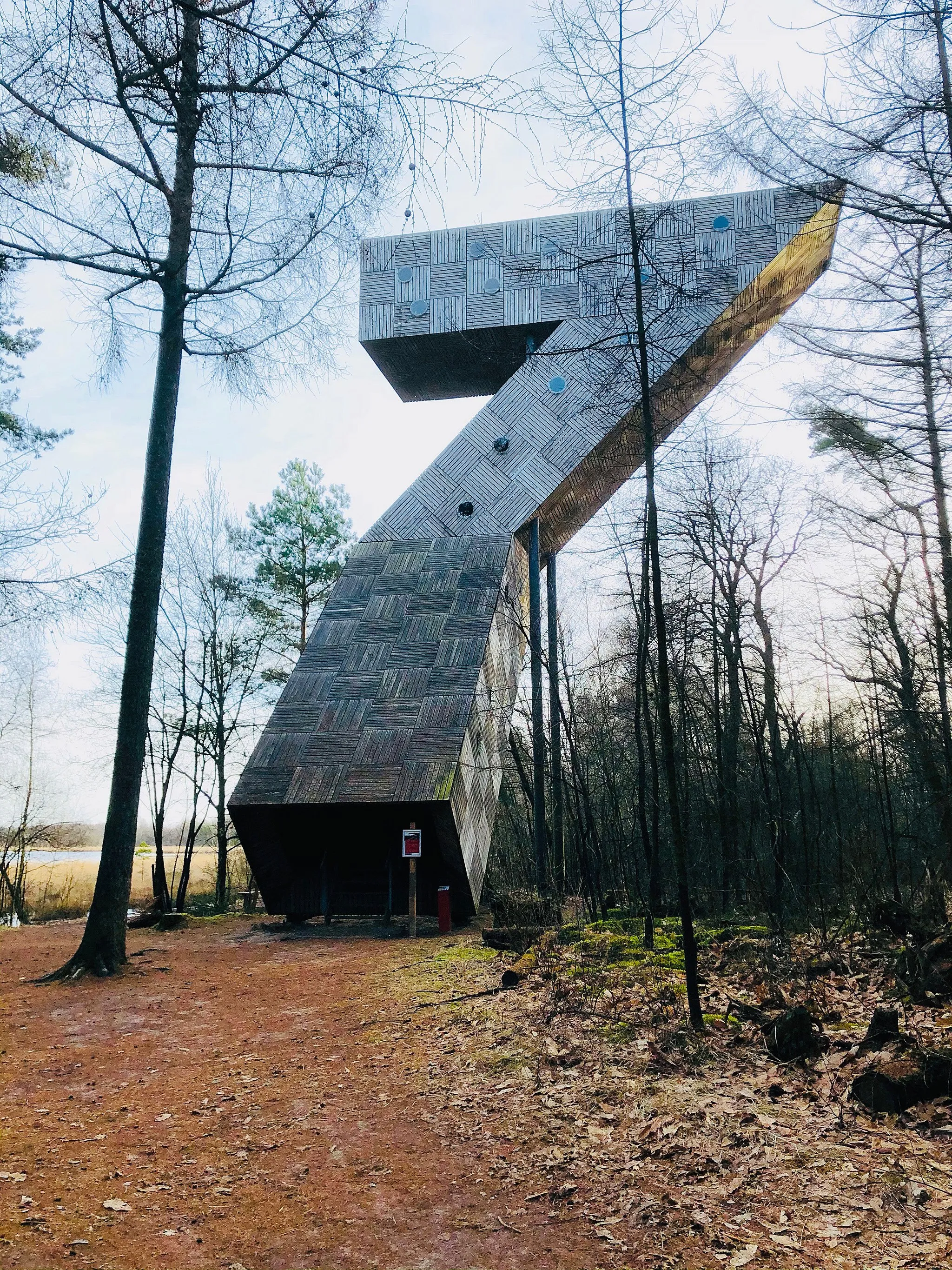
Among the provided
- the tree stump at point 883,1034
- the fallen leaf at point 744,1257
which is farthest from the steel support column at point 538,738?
the fallen leaf at point 744,1257

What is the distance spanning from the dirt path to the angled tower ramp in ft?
14.5

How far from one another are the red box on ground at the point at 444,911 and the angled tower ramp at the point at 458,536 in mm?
487

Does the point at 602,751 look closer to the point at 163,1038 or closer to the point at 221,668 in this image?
the point at 163,1038

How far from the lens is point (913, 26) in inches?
187

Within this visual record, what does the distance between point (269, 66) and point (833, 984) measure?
6543 mm

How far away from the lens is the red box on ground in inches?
468

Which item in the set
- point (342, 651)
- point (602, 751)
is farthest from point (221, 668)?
point (602, 751)

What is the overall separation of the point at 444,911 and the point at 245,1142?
7.63m

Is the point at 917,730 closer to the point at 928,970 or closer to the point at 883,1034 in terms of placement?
the point at 928,970

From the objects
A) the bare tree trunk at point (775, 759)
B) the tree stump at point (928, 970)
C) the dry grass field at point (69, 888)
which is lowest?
the dry grass field at point (69, 888)

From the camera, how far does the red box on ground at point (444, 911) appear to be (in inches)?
468

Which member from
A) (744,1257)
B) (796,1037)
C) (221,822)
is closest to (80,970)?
(796,1037)

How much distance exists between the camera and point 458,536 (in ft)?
51.5

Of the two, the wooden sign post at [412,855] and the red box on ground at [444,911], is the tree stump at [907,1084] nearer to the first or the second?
the wooden sign post at [412,855]
